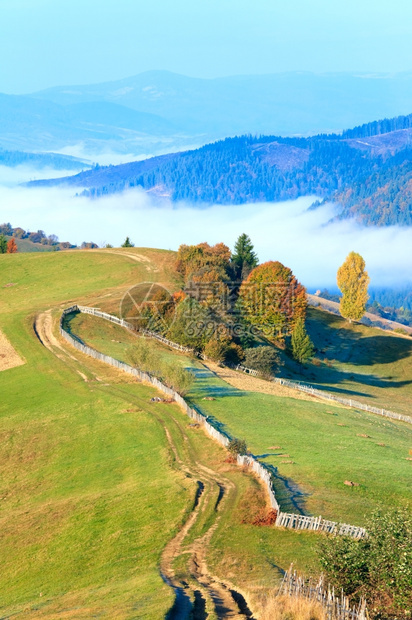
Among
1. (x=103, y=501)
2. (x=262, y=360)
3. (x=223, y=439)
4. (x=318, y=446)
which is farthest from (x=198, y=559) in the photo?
(x=262, y=360)

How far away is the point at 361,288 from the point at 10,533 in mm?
132117

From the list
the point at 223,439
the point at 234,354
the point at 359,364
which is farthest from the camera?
the point at 359,364

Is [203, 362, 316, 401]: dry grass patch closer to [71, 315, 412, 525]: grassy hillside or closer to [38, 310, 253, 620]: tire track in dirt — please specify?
[71, 315, 412, 525]: grassy hillside

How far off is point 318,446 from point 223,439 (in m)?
8.54

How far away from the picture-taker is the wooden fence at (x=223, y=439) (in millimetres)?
44594

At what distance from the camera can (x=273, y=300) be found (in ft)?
470

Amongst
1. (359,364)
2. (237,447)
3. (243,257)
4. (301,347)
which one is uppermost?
(243,257)

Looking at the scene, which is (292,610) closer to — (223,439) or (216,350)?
(223,439)

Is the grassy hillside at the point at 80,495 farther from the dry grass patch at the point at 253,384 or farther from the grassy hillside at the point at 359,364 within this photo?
the grassy hillside at the point at 359,364

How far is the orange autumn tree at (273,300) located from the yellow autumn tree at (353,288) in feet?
72.8

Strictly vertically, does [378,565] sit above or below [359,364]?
above

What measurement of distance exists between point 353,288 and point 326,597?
141m

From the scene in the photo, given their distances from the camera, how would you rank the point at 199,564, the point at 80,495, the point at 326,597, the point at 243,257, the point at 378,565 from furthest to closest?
the point at 243,257 < the point at 80,495 < the point at 199,564 < the point at 326,597 < the point at 378,565

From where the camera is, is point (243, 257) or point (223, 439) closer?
point (223, 439)
